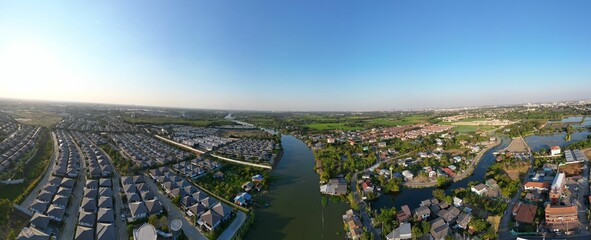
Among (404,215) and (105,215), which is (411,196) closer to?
(404,215)

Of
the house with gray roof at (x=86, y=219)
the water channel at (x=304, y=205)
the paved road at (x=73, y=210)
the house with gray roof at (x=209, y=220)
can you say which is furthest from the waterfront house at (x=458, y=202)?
the paved road at (x=73, y=210)

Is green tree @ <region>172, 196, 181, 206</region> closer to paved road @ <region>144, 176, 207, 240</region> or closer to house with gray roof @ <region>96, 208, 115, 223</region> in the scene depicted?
paved road @ <region>144, 176, 207, 240</region>

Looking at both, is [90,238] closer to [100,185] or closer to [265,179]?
[100,185]

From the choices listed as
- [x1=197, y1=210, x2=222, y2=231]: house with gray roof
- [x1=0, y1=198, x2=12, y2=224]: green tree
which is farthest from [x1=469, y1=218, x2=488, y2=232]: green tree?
[x1=0, y1=198, x2=12, y2=224]: green tree

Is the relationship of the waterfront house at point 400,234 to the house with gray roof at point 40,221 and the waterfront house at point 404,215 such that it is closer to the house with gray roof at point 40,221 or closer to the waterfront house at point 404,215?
the waterfront house at point 404,215

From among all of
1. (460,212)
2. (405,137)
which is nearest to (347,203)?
(460,212)

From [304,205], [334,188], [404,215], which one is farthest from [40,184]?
[404,215]
